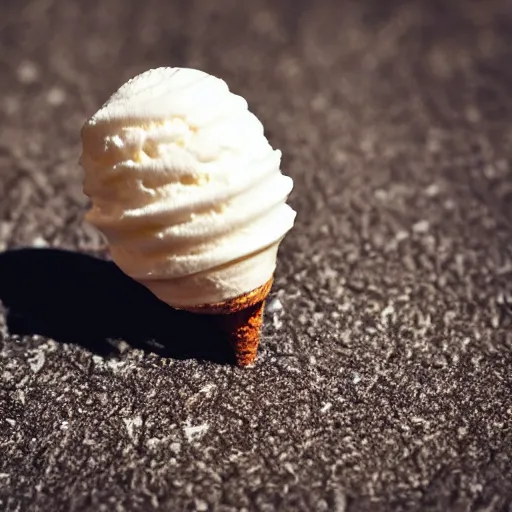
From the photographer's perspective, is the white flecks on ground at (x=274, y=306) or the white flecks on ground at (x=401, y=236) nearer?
the white flecks on ground at (x=274, y=306)

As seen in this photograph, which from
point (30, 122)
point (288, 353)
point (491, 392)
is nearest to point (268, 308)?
point (288, 353)

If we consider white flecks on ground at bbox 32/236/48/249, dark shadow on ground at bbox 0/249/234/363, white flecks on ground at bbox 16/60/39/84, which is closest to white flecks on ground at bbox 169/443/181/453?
dark shadow on ground at bbox 0/249/234/363

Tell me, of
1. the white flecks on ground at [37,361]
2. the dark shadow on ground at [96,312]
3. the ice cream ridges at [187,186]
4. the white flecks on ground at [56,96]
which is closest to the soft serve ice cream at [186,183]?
the ice cream ridges at [187,186]

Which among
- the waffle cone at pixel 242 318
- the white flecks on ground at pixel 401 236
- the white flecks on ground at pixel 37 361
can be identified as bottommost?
the white flecks on ground at pixel 37 361

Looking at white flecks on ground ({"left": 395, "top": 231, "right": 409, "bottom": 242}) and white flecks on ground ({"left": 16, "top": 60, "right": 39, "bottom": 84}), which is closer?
white flecks on ground ({"left": 395, "top": 231, "right": 409, "bottom": 242})

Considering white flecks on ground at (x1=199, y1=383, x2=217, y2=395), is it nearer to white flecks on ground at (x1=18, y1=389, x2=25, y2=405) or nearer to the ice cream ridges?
the ice cream ridges

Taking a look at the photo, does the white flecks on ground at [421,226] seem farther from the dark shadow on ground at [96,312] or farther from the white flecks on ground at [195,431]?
the white flecks on ground at [195,431]

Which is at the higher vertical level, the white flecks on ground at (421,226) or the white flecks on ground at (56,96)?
the white flecks on ground at (421,226)

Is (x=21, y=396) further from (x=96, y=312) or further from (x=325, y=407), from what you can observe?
(x=325, y=407)

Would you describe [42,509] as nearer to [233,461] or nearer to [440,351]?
[233,461]
